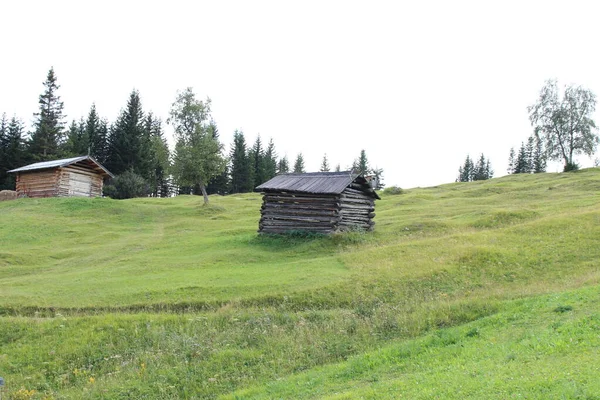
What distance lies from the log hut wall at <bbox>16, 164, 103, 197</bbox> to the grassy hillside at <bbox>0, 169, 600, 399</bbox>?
60.1ft

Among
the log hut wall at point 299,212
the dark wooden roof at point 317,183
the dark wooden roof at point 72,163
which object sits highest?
the dark wooden roof at point 72,163

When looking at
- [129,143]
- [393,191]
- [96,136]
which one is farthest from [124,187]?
[393,191]

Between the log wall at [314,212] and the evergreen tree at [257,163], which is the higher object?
the evergreen tree at [257,163]

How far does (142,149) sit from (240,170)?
21015 millimetres

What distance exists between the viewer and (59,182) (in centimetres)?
4816

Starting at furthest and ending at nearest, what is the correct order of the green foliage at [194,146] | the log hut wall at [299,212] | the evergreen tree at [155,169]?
the evergreen tree at [155,169] < the green foliage at [194,146] < the log hut wall at [299,212]

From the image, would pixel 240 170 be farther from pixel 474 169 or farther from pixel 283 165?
pixel 474 169

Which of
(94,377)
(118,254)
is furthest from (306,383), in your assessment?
(118,254)

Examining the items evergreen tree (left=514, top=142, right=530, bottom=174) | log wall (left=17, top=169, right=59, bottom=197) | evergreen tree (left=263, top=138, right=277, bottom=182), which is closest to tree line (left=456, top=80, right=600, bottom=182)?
evergreen tree (left=514, top=142, right=530, bottom=174)

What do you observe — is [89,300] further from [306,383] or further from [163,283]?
[306,383]

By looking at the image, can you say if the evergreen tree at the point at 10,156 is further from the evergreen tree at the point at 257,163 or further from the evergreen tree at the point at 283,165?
the evergreen tree at the point at 283,165

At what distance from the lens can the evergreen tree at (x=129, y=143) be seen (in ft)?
237

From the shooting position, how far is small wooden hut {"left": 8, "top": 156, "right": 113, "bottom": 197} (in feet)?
158

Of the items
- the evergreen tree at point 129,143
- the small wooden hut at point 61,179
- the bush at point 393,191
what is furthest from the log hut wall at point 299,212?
the evergreen tree at point 129,143
